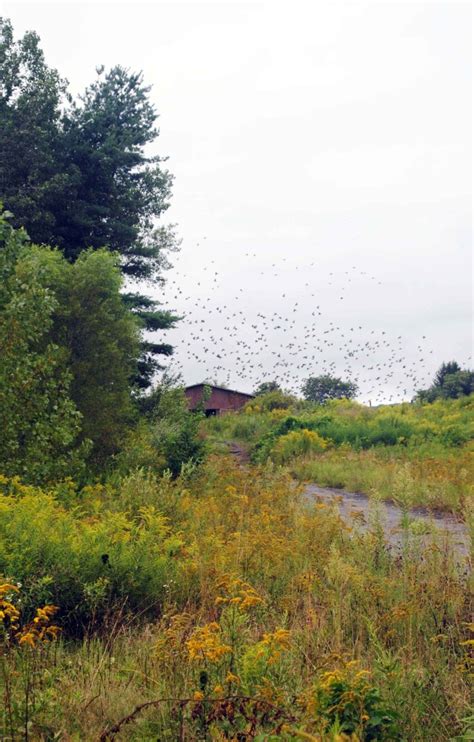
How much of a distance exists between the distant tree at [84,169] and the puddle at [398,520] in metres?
10.2

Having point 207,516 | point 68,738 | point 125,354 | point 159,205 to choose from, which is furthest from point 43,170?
point 68,738

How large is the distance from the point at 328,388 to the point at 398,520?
45469 mm

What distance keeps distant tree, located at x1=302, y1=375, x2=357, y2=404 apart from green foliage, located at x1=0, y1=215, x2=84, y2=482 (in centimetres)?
4352

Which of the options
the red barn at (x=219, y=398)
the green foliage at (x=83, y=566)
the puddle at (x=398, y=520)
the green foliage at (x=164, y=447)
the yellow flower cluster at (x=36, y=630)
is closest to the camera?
the yellow flower cluster at (x=36, y=630)

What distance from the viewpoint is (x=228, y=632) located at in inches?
140

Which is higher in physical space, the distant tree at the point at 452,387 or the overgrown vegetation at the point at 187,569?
the distant tree at the point at 452,387

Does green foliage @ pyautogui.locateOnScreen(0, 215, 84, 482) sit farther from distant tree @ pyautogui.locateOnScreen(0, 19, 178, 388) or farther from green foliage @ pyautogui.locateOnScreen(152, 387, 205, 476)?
distant tree @ pyautogui.locateOnScreen(0, 19, 178, 388)

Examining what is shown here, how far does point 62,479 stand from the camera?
9.75 metres

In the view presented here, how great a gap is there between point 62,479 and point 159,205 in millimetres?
15387

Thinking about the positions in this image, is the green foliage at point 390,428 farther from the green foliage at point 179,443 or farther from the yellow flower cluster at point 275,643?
the yellow flower cluster at point 275,643

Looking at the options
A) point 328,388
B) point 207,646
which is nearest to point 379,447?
point 207,646

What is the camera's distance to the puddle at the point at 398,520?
5.59 metres

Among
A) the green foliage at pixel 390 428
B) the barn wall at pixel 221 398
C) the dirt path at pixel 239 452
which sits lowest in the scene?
the dirt path at pixel 239 452

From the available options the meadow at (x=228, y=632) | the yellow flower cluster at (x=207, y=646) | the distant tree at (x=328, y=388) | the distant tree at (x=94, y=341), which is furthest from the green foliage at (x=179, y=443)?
the distant tree at (x=328, y=388)
